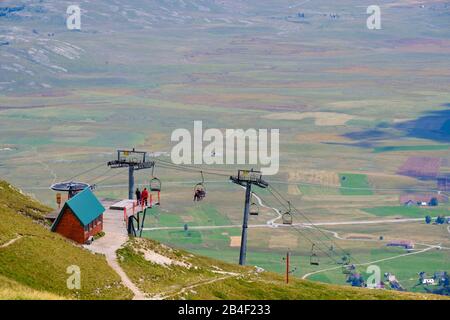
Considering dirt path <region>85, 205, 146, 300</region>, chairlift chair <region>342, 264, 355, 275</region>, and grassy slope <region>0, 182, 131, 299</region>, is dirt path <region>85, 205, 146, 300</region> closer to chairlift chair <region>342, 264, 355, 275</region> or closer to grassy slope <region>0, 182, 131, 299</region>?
grassy slope <region>0, 182, 131, 299</region>

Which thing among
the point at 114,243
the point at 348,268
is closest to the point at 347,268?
the point at 348,268

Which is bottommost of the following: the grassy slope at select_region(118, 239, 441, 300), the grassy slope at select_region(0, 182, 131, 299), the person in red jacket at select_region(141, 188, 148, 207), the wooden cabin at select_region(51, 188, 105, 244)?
the grassy slope at select_region(118, 239, 441, 300)

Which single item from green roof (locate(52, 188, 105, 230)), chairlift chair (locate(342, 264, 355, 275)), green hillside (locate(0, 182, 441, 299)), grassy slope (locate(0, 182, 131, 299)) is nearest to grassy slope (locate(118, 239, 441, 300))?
green hillside (locate(0, 182, 441, 299))

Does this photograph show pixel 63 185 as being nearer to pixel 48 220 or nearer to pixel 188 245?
pixel 48 220

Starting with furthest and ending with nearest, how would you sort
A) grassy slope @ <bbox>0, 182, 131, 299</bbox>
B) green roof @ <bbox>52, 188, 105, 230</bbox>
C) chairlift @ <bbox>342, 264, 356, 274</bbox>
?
chairlift @ <bbox>342, 264, 356, 274</bbox> < green roof @ <bbox>52, 188, 105, 230</bbox> < grassy slope @ <bbox>0, 182, 131, 299</bbox>

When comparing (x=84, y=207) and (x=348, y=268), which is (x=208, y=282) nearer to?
(x=84, y=207)
